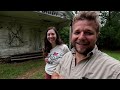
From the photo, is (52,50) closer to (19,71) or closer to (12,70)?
(19,71)

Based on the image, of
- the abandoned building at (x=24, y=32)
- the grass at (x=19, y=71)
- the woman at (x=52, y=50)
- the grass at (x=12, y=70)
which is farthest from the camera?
the abandoned building at (x=24, y=32)

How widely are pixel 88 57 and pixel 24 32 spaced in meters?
10.6

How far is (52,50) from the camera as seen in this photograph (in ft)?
9.03

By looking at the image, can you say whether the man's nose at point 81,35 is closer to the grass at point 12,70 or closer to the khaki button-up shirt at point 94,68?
the khaki button-up shirt at point 94,68

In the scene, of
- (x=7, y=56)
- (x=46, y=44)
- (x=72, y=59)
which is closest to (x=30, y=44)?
(x=7, y=56)

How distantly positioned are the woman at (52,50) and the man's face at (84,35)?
1706 mm

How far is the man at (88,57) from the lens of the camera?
0.87 metres

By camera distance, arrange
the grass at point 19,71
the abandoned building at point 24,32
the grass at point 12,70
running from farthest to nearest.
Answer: the abandoned building at point 24,32 < the grass at point 12,70 < the grass at point 19,71

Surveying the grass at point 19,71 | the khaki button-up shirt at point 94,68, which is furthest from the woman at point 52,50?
the grass at point 19,71

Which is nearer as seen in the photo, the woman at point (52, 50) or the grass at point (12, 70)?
the woman at point (52, 50)

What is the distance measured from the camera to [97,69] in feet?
2.92
